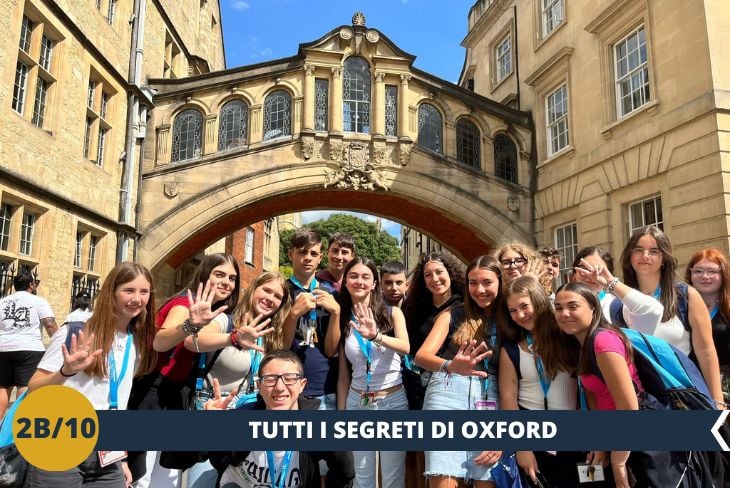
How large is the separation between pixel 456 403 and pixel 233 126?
11.5m

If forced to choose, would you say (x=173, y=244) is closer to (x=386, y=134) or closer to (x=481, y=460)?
(x=386, y=134)

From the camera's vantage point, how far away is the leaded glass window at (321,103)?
1321 cm

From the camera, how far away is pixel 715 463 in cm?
245

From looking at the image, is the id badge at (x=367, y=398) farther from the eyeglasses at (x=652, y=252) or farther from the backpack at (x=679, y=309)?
the eyeglasses at (x=652, y=252)

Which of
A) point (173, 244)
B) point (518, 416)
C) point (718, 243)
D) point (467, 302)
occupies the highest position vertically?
point (173, 244)

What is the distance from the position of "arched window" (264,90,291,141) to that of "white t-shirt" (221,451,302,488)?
1137 centimetres

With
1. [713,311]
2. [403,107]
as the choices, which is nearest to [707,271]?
[713,311]

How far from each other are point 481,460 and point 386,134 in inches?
450

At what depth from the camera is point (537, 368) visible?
275cm

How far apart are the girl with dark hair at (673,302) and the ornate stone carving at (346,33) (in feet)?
37.5

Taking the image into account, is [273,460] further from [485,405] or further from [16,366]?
[16,366]

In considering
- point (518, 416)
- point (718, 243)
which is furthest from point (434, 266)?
point (718, 243)

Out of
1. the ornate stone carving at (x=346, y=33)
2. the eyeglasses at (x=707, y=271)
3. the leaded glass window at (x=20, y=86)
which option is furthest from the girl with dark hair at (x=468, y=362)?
the ornate stone carving at (x=346, y=33)

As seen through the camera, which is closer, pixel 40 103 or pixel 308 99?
pixel 40 103
